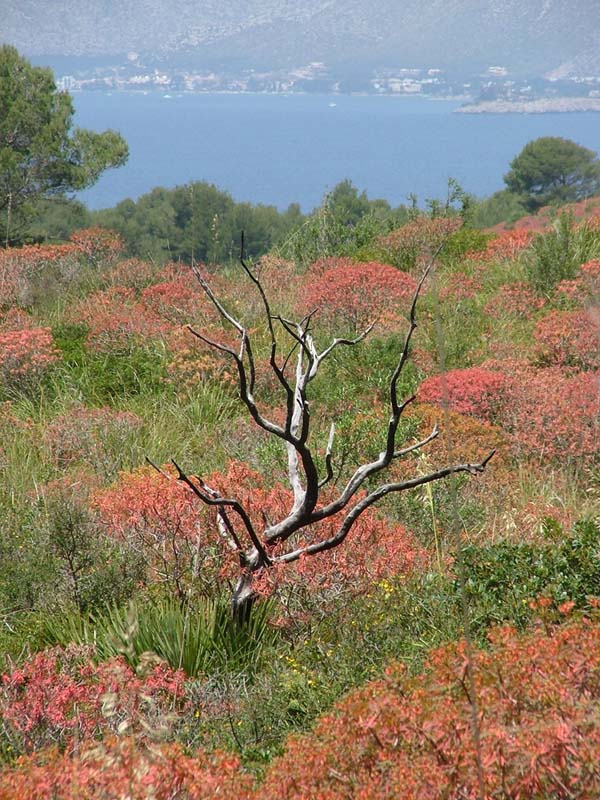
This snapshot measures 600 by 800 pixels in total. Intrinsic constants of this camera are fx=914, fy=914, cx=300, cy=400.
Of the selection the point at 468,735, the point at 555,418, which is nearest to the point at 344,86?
the point at 555,418

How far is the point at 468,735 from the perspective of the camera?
1.82m

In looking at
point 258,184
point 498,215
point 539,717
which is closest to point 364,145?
point 258,184

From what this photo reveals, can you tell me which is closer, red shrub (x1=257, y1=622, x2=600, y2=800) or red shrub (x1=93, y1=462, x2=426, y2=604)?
red shrub (x1=257, y1=622, x2=600, y2=800)

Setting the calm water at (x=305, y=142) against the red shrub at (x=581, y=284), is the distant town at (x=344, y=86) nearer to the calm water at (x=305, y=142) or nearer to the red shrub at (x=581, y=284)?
the calm water at (x=305, y=142)

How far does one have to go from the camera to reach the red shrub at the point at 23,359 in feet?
25.7

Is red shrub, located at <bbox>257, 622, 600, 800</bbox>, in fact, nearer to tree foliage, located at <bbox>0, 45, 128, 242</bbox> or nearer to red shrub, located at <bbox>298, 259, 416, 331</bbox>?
red shrub, located at <bbox>298, 259, 416, 331</bbox>

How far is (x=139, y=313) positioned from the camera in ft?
Answer: 29.1

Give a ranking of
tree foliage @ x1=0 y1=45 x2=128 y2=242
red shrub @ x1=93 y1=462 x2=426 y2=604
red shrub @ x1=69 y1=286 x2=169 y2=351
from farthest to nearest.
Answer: tree foliage @ x1=0 y1=45 x2=128 y2=242
red shrub @ x1=69 y1=286 x2=169 y2=351
red shrub @ x1=93 y1=462 x2=426 y2=604

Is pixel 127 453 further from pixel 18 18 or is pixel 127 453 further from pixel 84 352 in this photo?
pixel 18 18

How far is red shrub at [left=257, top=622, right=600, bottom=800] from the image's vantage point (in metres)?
→ 1.69

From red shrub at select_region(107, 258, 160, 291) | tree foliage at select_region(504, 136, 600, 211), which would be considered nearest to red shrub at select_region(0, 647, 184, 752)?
red shrub at select_region(107, 258, 160, 291)

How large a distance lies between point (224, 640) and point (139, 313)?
18.6 ft

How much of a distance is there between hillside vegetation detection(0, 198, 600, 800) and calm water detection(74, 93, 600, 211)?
15999 millimetres

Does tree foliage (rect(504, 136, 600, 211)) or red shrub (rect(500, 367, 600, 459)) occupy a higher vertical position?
red shrub (rect(500, 367, 600, 459))
